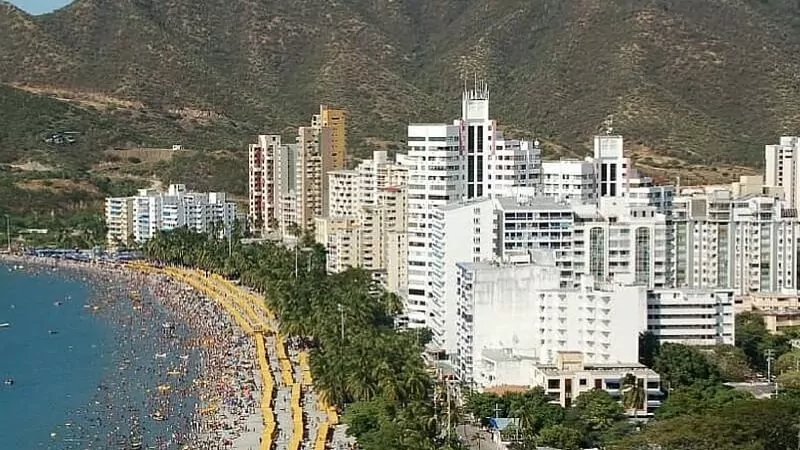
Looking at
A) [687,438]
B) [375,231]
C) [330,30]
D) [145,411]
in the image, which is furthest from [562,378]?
[330,30]

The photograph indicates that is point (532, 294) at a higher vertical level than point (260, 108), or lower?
lower

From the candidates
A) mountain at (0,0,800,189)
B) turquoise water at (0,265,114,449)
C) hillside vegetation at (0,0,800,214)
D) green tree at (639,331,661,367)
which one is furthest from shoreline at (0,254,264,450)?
mountain at (0,0,800,189)

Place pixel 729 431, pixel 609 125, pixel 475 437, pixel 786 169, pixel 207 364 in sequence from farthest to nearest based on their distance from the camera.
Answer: pixel 609 125, pixel 786 169, pixel 207 364, pixel 475 437, pixel 729 431

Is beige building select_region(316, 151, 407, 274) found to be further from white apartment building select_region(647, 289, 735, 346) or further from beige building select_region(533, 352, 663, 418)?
beige building select_region(533, 352, 663, 418)

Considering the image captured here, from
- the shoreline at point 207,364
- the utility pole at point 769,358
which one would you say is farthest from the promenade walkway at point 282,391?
the utility pole at point 769,358

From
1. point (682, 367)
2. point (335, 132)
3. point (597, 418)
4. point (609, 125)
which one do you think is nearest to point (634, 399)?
point (597, 418)

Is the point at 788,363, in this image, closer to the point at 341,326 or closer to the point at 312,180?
the point at 341,326

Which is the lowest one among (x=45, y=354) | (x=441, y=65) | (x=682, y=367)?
(x=45, y=354)

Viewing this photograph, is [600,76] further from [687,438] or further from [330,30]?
[687,438]
